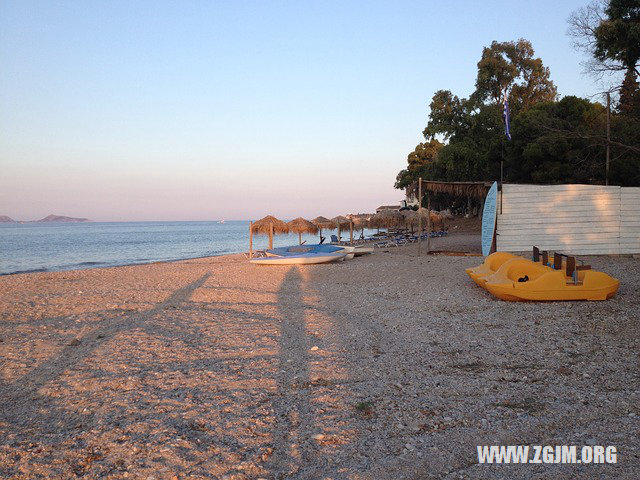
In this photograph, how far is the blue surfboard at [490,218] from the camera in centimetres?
1443

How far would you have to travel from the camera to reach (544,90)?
A: 38.4 m

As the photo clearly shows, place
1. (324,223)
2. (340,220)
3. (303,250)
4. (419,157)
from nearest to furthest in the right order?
(303,250) → (324,223) → (340,220) → (419,157)

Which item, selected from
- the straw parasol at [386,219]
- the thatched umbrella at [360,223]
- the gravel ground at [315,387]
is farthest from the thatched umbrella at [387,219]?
the gravel ground at [315,387]

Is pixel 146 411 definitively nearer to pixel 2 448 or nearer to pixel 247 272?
pixel 2 448

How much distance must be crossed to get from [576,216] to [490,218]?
259cm

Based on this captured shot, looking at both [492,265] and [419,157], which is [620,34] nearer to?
[492,265]

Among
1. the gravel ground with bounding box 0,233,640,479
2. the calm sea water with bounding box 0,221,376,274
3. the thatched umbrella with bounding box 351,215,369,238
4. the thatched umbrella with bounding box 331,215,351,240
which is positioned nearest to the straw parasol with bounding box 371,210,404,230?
the thatched umbrella with bounding box 351,215,369,238

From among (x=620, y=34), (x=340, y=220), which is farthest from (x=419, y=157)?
(x=620, y=34)

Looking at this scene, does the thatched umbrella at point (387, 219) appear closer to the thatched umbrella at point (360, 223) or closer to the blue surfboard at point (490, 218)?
the thatched umbrella at point (360, 223)

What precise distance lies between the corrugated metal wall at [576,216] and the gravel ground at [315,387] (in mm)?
6058

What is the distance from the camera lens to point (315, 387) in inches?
179

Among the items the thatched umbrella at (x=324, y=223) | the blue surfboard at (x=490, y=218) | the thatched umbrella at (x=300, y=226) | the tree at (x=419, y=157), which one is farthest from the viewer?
the tree at (x=419, y=157)

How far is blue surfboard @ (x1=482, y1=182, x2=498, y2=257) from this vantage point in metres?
14.4

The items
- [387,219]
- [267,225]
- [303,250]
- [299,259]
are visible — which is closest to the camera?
[299,259]
